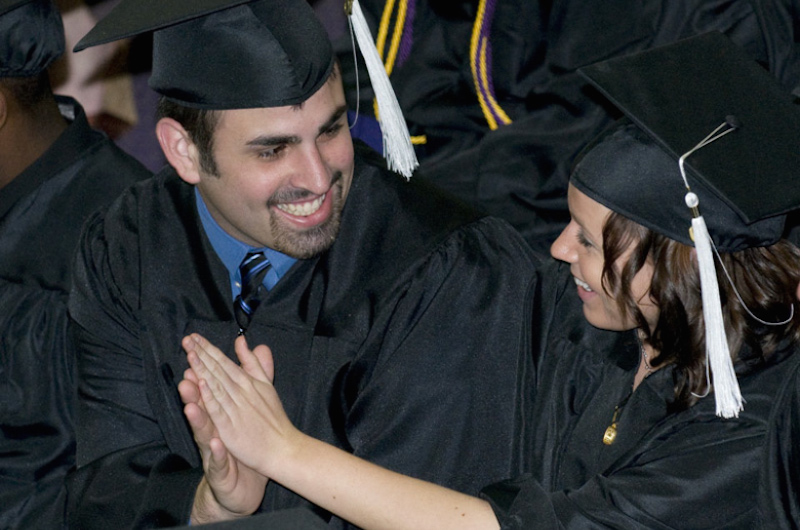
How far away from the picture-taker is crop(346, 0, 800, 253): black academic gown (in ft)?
7.74

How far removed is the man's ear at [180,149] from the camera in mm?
2203

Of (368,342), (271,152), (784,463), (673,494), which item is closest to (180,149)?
(271,152)

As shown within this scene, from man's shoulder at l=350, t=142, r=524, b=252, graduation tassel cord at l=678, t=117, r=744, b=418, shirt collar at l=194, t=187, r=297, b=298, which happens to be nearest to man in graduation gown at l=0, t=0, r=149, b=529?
shirt collar at l=194, t=187, r=297, b=298

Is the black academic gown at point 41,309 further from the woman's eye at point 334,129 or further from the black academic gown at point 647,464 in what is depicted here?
the black academic gown at point 647,464

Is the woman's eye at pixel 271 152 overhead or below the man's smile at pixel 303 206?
overhead

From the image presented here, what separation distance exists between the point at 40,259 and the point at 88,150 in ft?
0.87

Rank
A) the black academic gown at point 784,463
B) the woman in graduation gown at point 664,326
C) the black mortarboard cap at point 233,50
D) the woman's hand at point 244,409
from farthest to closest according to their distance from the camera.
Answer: the black mortarboard cap at point 233,50, the woman's hand at point 244,409, the woman in graduation gown at point 664,326, the black academic gown at point 784,463

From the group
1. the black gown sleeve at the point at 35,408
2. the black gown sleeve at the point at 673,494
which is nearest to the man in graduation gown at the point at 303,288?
the black gown sleeve at the point at 673,494

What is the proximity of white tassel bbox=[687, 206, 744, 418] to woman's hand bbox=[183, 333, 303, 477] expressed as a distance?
2.08 feet

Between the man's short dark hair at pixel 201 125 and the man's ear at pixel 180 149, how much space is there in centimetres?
1

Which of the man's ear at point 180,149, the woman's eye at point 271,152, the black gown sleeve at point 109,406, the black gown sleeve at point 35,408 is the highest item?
the woman's eye at point 271,152

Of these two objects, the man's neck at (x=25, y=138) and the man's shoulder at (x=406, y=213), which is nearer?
the man's shoulder at (x=406, y=213)

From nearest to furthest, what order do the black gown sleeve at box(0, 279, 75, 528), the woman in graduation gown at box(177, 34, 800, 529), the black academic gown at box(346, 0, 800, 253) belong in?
the woman in graduation gown at box(177, 34, 800, 529) < the black academic gown at box(346, 0, 800, 253) < the black gown sleeve at box(0, 279, 75, 528)

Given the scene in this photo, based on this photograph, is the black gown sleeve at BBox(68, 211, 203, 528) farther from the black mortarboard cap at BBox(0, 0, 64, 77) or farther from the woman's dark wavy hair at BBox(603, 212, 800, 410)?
the woman's dark wavy hair at BBox(603, 212, 800, 410)
